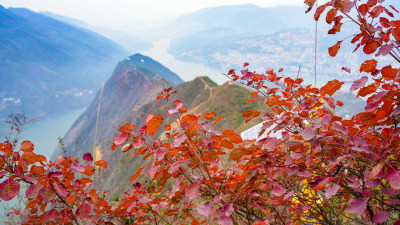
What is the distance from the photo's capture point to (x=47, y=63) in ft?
436

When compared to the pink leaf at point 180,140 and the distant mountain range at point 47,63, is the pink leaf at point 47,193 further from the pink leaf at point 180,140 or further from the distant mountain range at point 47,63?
the distant mountain range at point 47,63

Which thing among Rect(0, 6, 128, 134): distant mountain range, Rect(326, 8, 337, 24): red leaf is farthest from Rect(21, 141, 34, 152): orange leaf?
Rect(0, 6, 128, 134): distant mountain range

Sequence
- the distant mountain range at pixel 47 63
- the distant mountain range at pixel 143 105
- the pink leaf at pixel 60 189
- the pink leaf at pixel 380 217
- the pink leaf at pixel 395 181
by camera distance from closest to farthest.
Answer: the pink leaf at pixel 395 181 → the pink leaf at pixel 380 217 → the pink leaf at pixel 60 189 → the distant mountain range at pixel 143 105 → the distant mountain range at pixel 47 63

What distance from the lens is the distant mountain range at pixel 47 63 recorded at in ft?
342

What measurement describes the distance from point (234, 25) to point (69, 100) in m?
95.1

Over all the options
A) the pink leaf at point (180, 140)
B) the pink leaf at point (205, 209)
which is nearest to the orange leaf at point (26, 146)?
the pink leaf at point (180, 140)

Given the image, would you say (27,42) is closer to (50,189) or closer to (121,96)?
(121,96)

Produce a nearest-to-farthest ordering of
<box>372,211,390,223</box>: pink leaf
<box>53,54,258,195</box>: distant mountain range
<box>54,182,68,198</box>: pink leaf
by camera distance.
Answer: <box>372,211,390,223</box>: pink leaf → <box>54,182,68,198</box>: pink leaf → <box>53,54,258,195</box>: distant mountain range

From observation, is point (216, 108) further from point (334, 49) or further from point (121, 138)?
point (121, 138)

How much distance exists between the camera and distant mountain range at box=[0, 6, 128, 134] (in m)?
104

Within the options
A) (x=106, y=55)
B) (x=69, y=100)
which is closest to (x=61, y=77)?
(x=69, y=100)

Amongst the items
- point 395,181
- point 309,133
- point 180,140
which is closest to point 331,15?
point 309,133

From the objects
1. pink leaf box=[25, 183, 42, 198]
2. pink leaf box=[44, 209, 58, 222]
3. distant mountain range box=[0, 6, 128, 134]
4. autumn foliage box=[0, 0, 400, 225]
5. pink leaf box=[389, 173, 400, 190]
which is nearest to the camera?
pink leaf box=[389, 173, 400, 190]

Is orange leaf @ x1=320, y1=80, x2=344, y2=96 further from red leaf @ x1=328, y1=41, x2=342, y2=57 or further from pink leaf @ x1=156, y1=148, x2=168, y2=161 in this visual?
pink leaf @ x1=156, y1=148, x2=168, y2=161
